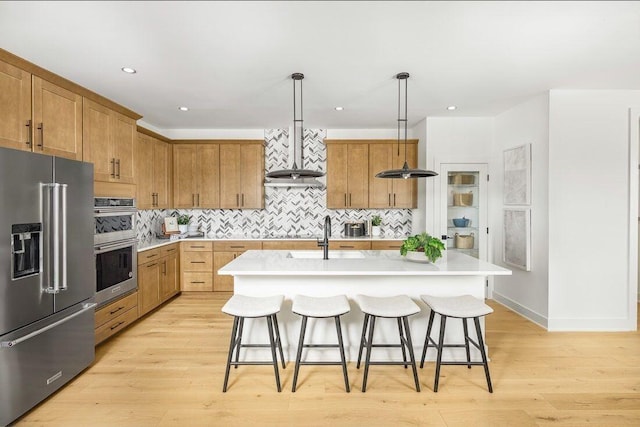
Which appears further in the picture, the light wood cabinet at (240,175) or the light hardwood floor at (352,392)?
the light wood cabinet at (240,175)

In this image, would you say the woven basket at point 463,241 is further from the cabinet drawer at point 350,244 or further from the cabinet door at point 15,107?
the cabinet door at point 15,107

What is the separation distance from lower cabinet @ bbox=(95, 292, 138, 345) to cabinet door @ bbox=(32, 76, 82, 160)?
1470mm

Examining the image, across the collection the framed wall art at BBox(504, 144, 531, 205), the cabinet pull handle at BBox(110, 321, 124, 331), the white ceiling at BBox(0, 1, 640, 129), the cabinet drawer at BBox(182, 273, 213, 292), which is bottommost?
the cabinet pull handle at BBox(110, 321, 124, 331)

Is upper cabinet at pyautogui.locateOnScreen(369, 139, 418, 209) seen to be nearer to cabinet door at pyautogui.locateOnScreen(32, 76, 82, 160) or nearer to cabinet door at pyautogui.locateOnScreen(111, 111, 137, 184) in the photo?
cabinet door at pyautogui.locateOnScreen(111, 111, 137, 184)

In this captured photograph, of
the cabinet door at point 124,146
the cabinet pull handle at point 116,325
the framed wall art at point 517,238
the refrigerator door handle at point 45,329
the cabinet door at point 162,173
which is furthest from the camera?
the cabinet door at point 162,173

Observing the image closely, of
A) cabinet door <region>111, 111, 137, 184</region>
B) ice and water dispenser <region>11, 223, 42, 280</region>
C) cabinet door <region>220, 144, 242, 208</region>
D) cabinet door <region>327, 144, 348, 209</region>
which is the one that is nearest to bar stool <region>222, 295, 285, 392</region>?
ice and water dispenser <region>11, 223, 42, 280</region>

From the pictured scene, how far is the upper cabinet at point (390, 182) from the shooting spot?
5055mm

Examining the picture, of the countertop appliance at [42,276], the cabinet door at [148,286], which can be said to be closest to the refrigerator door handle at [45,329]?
the countertop appliance at [42,276]

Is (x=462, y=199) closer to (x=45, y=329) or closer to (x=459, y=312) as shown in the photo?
(x=459, y=312)

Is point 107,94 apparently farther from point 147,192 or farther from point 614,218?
point 614,218

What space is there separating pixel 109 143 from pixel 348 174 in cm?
310

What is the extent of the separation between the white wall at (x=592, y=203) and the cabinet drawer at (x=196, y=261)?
439 cm

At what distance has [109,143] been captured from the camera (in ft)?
11.2

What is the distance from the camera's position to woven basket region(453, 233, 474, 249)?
4672 mm
